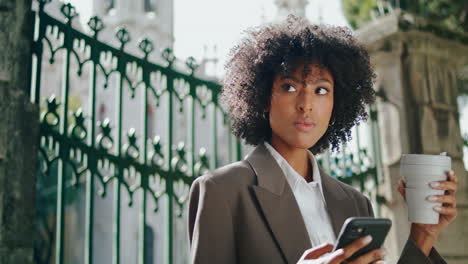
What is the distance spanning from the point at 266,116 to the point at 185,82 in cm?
193

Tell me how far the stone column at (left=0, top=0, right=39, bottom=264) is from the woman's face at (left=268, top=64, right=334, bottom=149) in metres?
1.55

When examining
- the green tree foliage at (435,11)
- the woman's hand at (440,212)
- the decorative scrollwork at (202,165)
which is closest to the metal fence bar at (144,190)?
the decorative scrollwork at (202,165)

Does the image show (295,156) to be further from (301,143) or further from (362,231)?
(362,231)

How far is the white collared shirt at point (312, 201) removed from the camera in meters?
1.81

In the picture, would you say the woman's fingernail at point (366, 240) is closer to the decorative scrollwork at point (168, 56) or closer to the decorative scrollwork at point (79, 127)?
the decorative scrollwork at point (79, 127)

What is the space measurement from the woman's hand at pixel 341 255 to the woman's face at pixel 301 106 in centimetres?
51

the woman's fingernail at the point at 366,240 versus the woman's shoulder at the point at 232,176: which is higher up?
the woman's shoulder at the point at 232,176

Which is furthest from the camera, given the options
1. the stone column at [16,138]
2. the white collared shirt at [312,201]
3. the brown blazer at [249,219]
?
the stone column at [16,138]

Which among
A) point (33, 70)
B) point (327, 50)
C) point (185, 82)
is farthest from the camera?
point (185, 82)

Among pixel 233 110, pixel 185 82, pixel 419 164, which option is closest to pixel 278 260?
pixel 419 164

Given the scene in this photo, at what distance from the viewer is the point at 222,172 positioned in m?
1.78

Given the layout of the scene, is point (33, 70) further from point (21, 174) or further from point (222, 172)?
point (222, 172)

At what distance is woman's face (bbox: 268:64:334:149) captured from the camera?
185cm

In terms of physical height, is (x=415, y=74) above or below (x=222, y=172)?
above
